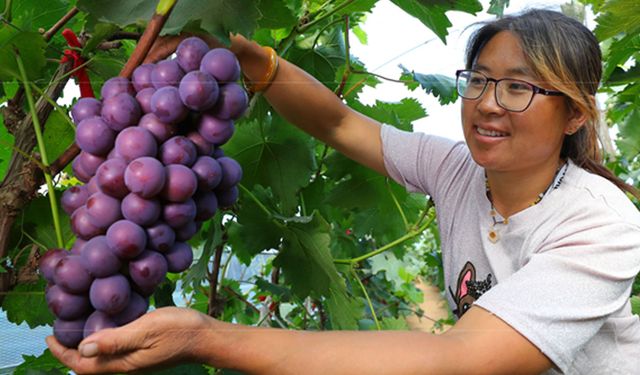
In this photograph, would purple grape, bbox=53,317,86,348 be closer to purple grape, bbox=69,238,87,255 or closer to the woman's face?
purple grape, bbox=69,238,87,255

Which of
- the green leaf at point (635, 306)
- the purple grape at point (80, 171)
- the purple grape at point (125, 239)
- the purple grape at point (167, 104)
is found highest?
the purple grape at point (167, 104)

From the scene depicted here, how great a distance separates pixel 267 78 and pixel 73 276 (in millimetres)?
369

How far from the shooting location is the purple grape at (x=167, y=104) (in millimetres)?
426

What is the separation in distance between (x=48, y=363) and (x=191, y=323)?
0.30 meters

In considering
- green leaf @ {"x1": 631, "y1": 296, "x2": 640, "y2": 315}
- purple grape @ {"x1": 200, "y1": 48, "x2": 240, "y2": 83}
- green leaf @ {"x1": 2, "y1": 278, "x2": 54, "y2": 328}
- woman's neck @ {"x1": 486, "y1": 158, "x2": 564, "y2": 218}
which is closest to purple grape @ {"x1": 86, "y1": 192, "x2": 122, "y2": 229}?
purple grape @ {"x1": 200, "y1": 48, "x2": 240, "y2": 83}

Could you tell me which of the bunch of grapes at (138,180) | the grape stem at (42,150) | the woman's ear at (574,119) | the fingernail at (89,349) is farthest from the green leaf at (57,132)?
the woman's ear at (574,119)

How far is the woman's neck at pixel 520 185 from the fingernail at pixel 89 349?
1.52ft

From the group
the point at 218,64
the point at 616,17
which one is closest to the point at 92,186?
the point at 218,64

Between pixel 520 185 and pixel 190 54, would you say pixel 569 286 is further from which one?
pixel 190 54

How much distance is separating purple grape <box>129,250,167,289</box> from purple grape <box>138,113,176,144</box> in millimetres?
74

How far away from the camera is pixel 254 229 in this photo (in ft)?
2.77

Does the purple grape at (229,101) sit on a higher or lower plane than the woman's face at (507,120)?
higher

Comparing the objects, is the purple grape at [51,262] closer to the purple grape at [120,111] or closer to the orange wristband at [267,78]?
the purple grape at [120,111]

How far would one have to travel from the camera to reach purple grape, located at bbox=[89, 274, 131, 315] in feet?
1.35
